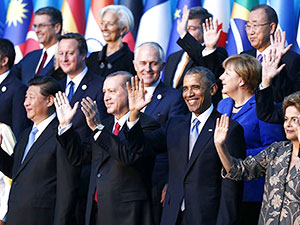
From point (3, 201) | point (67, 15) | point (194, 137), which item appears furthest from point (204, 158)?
point (67, 15)

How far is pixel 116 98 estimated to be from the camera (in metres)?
5.93

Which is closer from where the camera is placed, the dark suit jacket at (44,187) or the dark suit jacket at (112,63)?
the dark suit jacket at (44,187)

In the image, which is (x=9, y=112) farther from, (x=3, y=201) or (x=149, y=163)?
(x=149, y=163)

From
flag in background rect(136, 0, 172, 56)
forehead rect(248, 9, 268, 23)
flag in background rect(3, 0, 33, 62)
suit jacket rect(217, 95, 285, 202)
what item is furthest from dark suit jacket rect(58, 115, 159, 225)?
flag in background rect(3, 0, 33, 62)

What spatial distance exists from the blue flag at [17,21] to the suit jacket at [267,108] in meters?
4.84

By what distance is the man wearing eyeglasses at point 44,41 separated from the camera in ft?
25.8

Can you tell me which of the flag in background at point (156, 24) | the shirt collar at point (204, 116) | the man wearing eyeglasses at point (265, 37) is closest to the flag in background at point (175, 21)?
the flag in background at point (156, 24)

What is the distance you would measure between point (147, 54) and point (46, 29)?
1.62 meters

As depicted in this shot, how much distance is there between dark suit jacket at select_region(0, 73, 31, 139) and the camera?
705cm

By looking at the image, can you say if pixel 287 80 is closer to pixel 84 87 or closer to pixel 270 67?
pixel 270 67

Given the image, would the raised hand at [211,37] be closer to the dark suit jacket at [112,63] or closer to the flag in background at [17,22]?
the dark suit jacket at [112,63]

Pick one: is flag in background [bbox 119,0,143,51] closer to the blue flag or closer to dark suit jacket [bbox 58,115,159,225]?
the blue flag

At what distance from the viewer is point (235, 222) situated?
535 centimetres

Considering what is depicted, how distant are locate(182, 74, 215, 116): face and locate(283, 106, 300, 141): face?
0.81m
